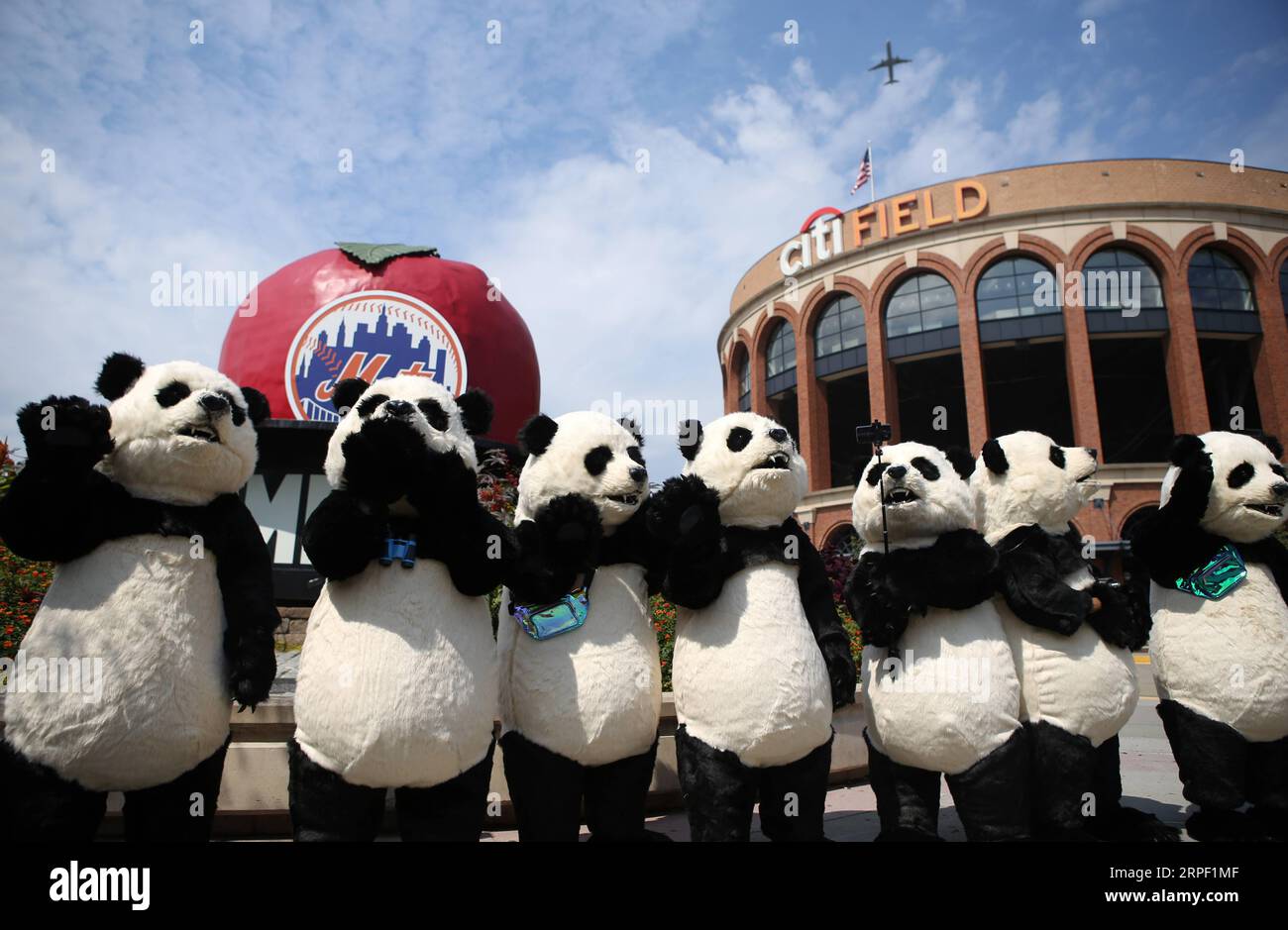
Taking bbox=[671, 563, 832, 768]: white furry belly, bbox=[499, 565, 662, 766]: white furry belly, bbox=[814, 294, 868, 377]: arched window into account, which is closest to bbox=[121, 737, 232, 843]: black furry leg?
bbox=[499, 565, 662, 766]: white furry belly

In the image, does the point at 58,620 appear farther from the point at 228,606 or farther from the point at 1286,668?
the point at 1286,668

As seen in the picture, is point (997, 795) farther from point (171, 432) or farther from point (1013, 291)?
point (1013, 291)

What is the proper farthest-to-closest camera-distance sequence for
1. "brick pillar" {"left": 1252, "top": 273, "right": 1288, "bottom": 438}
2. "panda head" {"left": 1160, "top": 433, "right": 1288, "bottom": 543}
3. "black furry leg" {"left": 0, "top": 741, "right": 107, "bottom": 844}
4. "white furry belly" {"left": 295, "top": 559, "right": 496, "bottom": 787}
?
"brick pillar" {"left": 1252, "top": 273, "right": 1288, "bottom": 438} < "panda head" {"left": 1160, "top": 433, "right": 1288, "bottom": 543} < "white furry belly" {"left": 295, "top": 559, "right": 496, "bottom": 787} < "black furry leg" {"left": 0, "top": 741, "right": 107, "bottom": 844}

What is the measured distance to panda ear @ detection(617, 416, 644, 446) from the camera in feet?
12.5

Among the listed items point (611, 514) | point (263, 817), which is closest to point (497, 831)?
point (263, 817)

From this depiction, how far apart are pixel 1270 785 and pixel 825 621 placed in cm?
240

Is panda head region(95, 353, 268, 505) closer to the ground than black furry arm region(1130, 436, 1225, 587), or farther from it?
farther from it

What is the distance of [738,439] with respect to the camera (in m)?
3.63

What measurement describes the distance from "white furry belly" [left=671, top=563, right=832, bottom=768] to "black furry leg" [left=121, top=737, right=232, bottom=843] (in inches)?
74.2

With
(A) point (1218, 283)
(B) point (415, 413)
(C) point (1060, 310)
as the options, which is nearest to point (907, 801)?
(B) point (415, 413)

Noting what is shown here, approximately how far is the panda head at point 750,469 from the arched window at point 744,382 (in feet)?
101

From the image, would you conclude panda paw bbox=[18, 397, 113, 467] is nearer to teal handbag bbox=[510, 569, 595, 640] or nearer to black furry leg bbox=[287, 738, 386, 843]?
black furry leg bbox=[287, 738, 386, 843]

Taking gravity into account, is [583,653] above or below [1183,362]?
below
